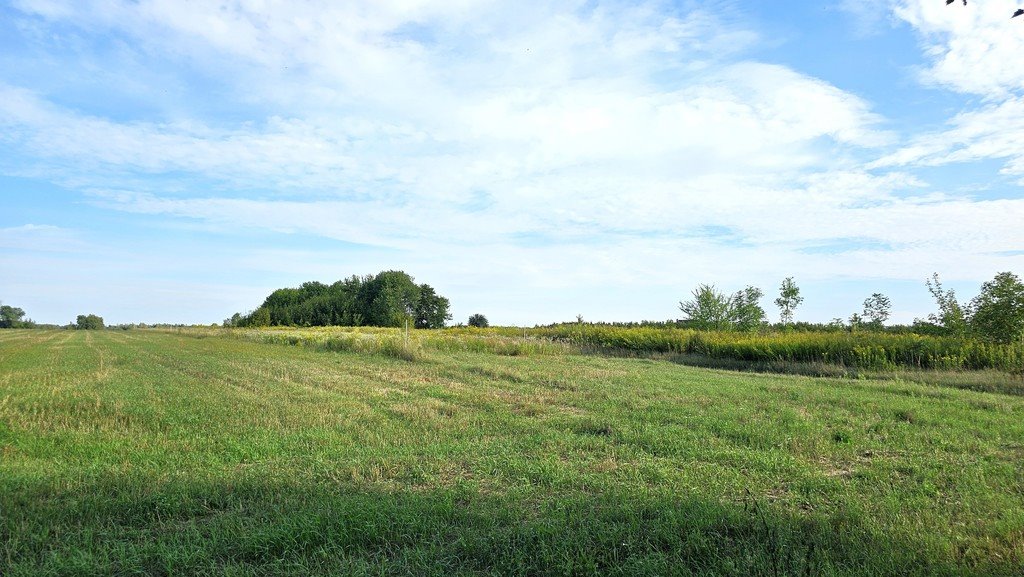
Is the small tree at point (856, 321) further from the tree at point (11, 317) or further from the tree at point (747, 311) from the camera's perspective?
the tree at point (11, 317)

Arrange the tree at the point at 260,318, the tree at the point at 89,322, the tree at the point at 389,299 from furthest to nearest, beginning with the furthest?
the tree at the point at 89,322 → the tree at the point at 260,318 → the tree at the point at 389,299

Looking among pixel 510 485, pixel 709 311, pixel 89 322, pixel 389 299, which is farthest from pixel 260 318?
pixel 510 485

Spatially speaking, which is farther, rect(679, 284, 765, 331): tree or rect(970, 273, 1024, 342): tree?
rect(679, 284, 765, 331): tree

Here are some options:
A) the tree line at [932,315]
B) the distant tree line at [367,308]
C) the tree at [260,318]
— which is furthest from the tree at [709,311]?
the tree at [260,318]

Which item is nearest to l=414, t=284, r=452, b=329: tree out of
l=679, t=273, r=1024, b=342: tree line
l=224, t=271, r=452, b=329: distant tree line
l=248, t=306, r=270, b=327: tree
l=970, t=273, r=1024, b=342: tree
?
l=224, t=271, r=452, b=329: distant tree line

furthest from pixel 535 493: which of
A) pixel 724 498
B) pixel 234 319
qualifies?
pixel 234 319

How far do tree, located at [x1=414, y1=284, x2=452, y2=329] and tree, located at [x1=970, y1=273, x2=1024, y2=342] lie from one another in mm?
67053

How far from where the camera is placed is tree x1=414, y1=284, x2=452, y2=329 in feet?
269

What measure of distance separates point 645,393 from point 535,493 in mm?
7149

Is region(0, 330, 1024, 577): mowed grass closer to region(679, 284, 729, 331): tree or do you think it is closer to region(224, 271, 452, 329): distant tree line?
region(679, 284, 729, 331): tree

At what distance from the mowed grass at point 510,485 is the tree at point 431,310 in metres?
70.4

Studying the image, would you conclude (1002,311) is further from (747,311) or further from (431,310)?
(431,310)

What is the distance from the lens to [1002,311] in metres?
19.7

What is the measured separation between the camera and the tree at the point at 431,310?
82125 millimetres
